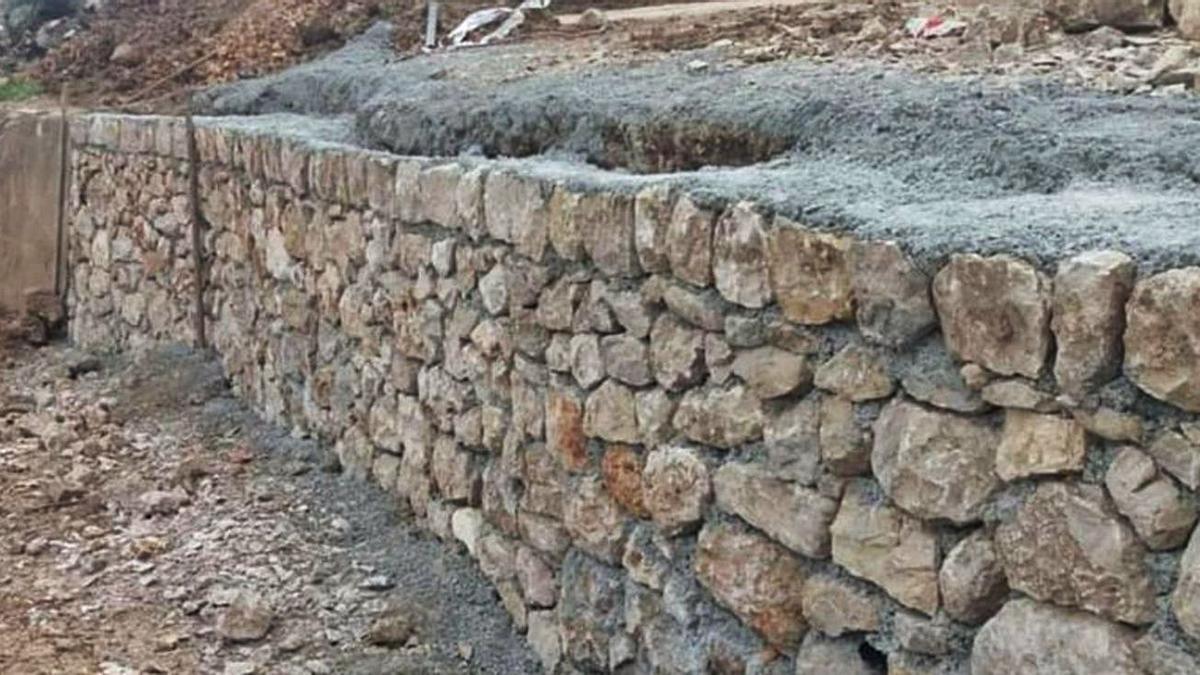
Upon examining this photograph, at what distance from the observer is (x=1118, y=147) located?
11.7 ft

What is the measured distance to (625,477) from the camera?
4.12 meters

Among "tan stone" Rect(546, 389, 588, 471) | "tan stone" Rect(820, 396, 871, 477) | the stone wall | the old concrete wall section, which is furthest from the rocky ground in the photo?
the old concrete wall section

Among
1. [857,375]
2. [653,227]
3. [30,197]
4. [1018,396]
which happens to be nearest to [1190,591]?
[1018,396]

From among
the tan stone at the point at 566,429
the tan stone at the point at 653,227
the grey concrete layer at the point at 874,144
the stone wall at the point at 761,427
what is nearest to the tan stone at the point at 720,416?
the stone wall at the point at 761,427

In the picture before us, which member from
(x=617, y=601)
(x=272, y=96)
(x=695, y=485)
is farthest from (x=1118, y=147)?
(x=272, y=96)

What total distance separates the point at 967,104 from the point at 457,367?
193 centimetres

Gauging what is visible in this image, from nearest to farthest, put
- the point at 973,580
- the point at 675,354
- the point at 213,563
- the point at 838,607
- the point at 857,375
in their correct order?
the point at 973,580 < the point at 857,375 < the point at 838,607 < the point at 675,354 < the point at 213,563

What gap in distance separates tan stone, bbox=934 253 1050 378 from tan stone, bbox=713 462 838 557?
0.56m

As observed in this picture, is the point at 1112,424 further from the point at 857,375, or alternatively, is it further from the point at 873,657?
the point at 873,657

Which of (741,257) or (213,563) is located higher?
(741,257)

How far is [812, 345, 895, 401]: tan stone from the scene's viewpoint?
3.06m

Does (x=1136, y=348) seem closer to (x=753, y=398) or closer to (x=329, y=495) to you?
(x=753, y=398)

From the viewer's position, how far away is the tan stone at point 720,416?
351cm

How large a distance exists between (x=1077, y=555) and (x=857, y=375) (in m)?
0.67
